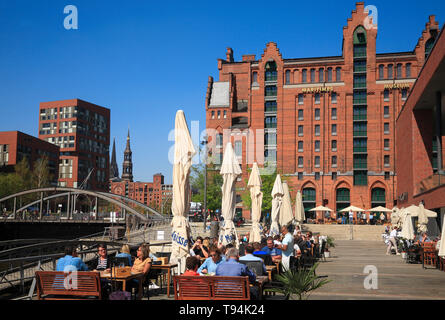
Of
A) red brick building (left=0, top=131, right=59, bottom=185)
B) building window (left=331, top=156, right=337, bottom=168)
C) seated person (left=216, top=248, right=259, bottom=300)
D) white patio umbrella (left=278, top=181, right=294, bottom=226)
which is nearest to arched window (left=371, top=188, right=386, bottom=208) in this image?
building window (left=331, top=156, right=337, bottom=168)

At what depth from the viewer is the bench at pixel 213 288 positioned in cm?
703

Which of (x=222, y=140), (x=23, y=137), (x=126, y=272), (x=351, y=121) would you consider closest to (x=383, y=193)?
(x=351, y=121)

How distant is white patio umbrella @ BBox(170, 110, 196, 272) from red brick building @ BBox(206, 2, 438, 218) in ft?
174

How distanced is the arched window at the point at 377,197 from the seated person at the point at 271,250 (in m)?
54.8

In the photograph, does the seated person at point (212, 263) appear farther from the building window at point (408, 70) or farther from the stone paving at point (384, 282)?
the building window at point (408, 70)

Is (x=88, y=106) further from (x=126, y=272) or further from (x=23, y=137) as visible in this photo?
(x=126, y=272)

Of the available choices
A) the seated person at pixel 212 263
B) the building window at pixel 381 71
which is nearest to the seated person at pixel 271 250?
the seated person at pixel 212 263

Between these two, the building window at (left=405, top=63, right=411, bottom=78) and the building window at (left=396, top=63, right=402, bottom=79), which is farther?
the building window at (left=396, top=63, right=402, bottom=79)

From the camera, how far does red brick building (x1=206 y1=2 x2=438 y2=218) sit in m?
64.9

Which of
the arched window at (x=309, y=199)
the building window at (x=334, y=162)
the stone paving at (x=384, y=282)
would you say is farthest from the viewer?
the building window at (x=334, y=162)

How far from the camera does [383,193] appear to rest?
64.7 meters

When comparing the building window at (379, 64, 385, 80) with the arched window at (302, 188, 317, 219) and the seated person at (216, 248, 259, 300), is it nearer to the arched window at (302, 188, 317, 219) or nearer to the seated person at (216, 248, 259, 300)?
the arched window at (302, 188, 317, 219)
